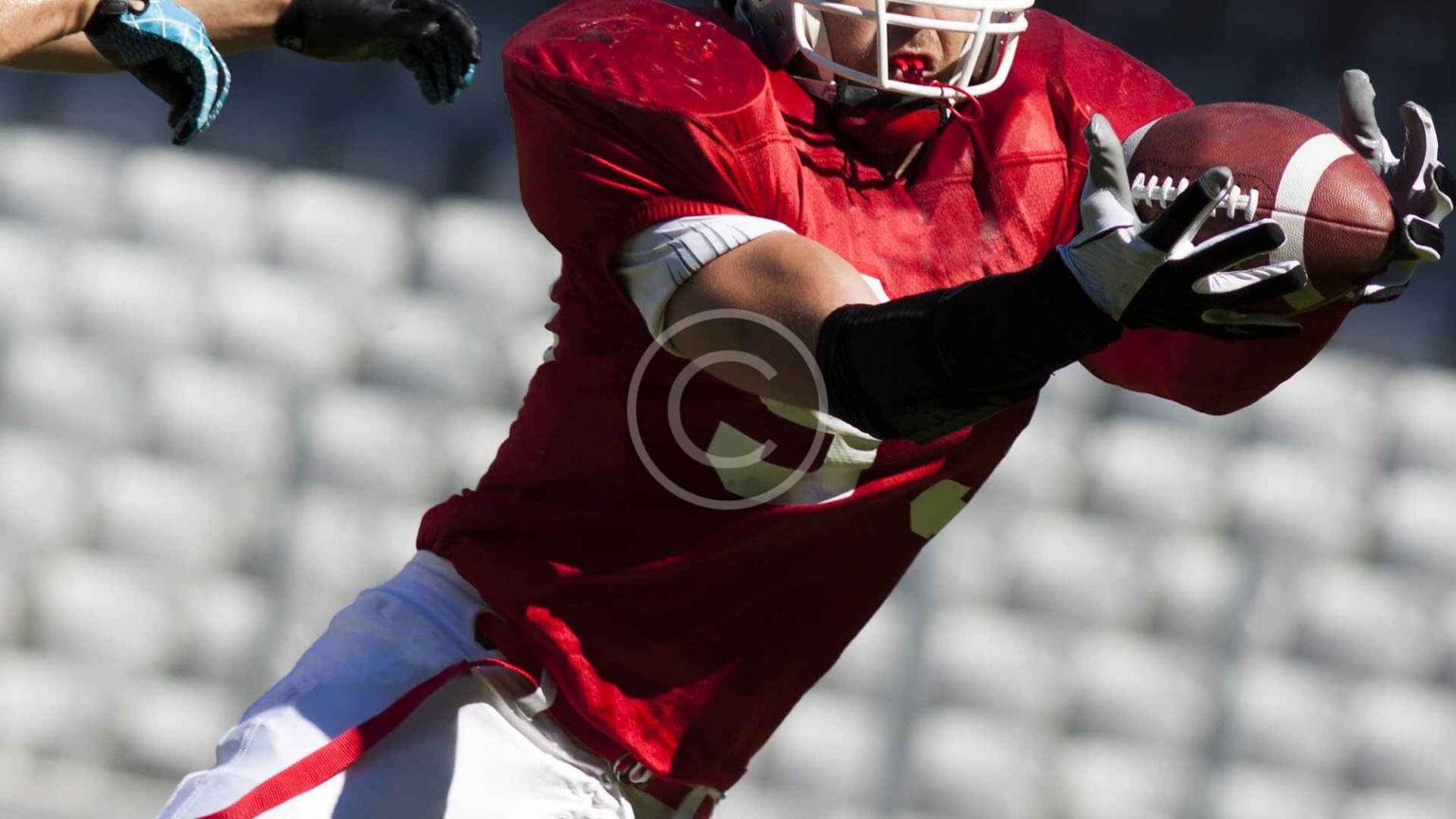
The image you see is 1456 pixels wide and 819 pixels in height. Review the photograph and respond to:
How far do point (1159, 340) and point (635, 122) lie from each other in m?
0.63

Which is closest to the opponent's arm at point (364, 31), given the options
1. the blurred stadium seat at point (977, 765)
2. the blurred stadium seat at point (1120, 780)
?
the blurred stadium seat at point (977, 765)

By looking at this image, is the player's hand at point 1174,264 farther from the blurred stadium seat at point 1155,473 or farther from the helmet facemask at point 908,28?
the blurred stadium seat at point 1155,473

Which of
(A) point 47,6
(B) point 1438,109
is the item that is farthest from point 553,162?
(B) point 1438,109

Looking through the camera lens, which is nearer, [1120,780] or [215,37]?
[215,37]

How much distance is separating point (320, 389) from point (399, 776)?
4.89ft

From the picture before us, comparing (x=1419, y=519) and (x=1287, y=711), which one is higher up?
(x=1419, y=519)

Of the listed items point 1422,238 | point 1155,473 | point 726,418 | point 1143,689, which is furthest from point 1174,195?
point 1143,689

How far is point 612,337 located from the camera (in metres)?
1.65

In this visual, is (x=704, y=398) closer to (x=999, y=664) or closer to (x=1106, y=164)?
(x=1106, y=164)

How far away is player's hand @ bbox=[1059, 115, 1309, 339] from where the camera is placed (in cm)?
118

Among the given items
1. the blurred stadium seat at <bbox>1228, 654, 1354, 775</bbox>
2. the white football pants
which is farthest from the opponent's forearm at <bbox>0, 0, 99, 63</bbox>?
the blurred stadium seat at <bbox>1228, 654, 1354, 775</bbox>

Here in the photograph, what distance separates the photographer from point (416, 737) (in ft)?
5.52

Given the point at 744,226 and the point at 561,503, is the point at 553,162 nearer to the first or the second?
the point at 744,226

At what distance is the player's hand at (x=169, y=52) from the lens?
177 centimetres
